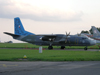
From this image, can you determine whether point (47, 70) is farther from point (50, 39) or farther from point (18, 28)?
point (18, 28)

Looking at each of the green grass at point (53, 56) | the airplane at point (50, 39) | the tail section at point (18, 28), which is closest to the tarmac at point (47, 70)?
the green grass at point (53, 56)

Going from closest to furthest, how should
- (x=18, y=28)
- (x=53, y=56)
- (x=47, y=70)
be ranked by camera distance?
(x=47, y=70)
(x=53, y=56)
(x=18, y=28)

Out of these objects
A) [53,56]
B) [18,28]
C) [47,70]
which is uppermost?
[18,28]

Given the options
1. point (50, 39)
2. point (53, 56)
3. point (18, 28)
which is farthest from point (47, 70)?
point (18, 28)

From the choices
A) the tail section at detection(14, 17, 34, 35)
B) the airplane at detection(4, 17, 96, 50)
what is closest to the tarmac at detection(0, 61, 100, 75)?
the airplane at detection(4, 17, 96, 50)

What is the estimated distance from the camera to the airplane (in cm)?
3881

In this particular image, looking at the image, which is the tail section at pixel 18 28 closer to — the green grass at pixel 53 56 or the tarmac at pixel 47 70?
the green grass at pixel 53 56

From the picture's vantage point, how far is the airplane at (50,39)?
38812mm

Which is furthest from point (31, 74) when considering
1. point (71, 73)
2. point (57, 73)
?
point (71, 73)

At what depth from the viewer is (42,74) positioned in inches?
369

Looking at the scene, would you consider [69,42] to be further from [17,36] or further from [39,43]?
[17,36]

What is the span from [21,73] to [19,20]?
35920mm

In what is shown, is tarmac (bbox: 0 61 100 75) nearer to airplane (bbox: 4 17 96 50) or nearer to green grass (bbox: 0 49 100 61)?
green grass (bbox: 0 49 100 61)

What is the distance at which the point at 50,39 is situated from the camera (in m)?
40.5
